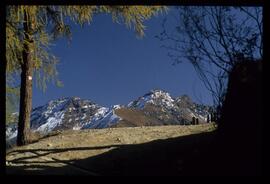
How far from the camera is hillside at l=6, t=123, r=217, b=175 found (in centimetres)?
775

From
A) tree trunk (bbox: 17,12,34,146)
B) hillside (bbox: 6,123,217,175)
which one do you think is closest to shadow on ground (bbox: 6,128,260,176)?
hillside (bbox: 6,123,217,175)

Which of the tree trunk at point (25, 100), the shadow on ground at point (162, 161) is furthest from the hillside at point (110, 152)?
the tree trunk at point (25, 100)

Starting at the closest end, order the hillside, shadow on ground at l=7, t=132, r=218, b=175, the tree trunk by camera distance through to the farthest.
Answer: shadow on ground at l=7, t=132, r=218, b=175 < the hillside < the tree trunk

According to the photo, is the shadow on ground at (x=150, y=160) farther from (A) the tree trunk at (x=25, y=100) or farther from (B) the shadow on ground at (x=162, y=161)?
(A) the tree trunk at (x=25, y=100)

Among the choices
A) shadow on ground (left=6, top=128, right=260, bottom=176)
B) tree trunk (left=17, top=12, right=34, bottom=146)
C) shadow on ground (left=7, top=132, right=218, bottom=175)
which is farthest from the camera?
tree trunk (left=17, top=12, right=34, bottom=146)

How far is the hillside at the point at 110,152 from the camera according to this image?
305 inches

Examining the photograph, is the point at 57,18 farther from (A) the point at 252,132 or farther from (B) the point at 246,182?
(B) the point at 246,182

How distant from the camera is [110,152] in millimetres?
9812

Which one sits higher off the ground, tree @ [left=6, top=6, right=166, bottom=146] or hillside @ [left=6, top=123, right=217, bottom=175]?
tree @ [left=6, top=6, right=166, bottom=146]

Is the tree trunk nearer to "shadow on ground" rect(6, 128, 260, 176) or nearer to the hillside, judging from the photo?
the hillside

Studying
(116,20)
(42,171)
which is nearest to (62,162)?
(42,171)

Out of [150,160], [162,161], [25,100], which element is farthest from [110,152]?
[25,100]

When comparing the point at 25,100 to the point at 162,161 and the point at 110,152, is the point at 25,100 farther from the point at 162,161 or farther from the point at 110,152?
the point at 162,161
